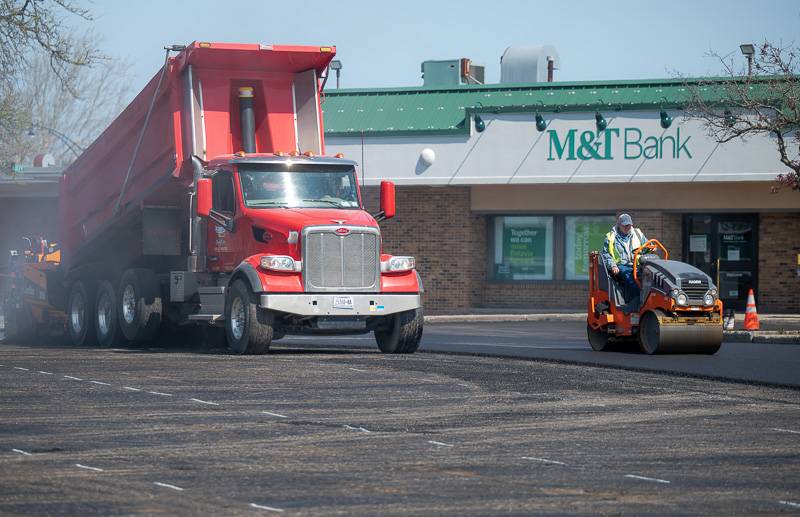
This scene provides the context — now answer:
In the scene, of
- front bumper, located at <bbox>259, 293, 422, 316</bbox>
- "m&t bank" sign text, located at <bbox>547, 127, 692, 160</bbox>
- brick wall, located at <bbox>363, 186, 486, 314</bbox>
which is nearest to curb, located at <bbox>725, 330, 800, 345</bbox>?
front bumper, located at <bbox>259, 293, 422, 316</bbox>

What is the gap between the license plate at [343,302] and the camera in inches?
685

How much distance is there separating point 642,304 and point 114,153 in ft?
25.5

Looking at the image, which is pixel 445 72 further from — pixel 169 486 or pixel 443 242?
pixel 169 486

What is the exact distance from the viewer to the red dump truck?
17453mm

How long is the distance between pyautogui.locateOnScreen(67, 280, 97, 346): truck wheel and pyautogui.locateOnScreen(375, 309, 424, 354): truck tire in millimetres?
4880

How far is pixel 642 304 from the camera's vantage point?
715 inches

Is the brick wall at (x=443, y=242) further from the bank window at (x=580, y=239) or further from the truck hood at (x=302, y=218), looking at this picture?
the truck hood at (x=302, y=218)

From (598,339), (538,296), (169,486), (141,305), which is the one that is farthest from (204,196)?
(538,296)

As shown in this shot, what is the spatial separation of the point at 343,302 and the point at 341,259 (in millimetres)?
533

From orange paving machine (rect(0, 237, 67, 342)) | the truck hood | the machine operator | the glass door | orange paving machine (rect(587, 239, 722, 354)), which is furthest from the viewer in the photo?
the glass door

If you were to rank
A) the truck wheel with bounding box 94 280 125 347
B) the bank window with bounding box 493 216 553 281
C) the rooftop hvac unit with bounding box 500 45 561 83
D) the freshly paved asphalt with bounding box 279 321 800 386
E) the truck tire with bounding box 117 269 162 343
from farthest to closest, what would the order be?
the rooftop hvac unit with bounding box 500 45 561 83
the bank window with bounding box 493 216 553 281
the truck wheel with bounding box 94 280 125 347
the truck tire with bounding box 117 269 162 343
the freshly paved asphalt with bounding box 279 321 800 386

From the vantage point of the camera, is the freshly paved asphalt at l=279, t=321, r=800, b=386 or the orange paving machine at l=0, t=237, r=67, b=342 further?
the orange paving machine at l=0, t=237, r=67, b=342

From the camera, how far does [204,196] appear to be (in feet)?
59.0

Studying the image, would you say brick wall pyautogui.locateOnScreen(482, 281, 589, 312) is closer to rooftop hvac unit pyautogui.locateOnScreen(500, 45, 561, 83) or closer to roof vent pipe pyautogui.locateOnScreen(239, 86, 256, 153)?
rooftop hvac unit pyautogui.locateOnScreen(500, 45, 561, 83)
